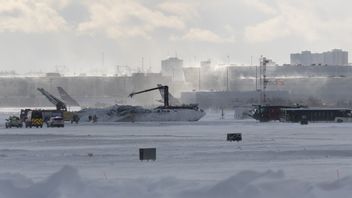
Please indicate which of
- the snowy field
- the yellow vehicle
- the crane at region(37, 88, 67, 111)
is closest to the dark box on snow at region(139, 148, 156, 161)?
the snowy field

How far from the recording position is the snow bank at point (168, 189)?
24.5 m

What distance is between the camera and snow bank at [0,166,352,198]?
2450 cm

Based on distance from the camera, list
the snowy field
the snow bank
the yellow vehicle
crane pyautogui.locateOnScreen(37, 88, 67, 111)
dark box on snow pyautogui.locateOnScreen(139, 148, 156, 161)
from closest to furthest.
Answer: the snow bank < the snowy field < dark box on snow pyautogui.locateOnScreen(139, 148, 156, 161) < the yellow vehicle < crane pyautogui.locateOnScreen(37, 88, 67, 111)

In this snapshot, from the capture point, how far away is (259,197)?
945 inches

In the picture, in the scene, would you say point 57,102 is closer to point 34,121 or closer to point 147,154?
point 34,121

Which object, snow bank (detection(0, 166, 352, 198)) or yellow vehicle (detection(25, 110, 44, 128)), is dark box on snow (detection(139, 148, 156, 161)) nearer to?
snow bank (detection(0, 166, 352, 198))

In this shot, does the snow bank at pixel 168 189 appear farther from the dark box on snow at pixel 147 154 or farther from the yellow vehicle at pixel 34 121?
the yellow vehicle at pixel 34 121

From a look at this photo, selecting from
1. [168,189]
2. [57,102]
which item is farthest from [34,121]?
[168,189]

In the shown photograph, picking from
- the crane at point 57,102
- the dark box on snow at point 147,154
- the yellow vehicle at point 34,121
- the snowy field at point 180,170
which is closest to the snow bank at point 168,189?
the snowy field at point 180,170

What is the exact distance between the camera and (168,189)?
25.9m

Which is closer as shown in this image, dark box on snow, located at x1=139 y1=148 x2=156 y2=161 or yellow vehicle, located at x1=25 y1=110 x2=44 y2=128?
dark box on snow, located at x1=139 y1=148 x2=156 y2=161

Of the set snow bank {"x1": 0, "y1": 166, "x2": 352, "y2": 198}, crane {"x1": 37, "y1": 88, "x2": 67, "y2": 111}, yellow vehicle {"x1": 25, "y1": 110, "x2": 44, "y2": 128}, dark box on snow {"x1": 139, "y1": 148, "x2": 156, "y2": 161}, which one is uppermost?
crane {"x1": 37, "y1": 88, "x2": 67, "y2": 111}

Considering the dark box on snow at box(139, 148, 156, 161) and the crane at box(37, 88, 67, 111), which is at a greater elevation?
the crane at box(37, 88, 67, 111)

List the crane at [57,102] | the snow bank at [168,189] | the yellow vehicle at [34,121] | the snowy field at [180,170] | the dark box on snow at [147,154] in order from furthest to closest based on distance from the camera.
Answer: the crane at [57,102]
the yellow vehicle at [34,121]
the dark box on snow at [147,154]
the snowy field at [180,170]
the snow bank at [168,189]
